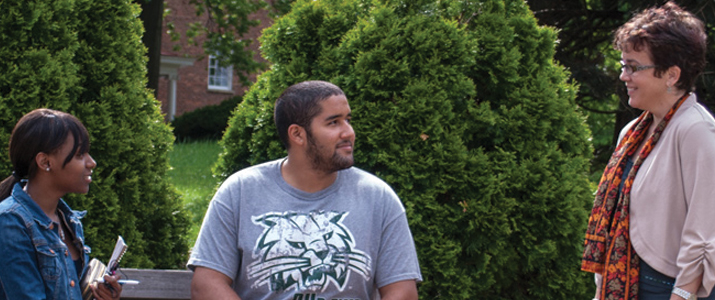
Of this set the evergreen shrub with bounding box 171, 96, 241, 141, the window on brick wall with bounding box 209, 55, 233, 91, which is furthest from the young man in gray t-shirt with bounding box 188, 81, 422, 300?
the window on brick wall with bounding box 209, 55, 233, 91

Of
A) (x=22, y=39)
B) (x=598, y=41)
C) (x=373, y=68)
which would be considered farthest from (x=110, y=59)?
(x=598, y=41)

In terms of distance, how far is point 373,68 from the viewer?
14.5ft

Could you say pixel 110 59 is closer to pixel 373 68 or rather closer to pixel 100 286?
pixel 373 68

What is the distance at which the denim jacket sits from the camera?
112 inches

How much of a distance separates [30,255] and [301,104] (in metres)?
1.17

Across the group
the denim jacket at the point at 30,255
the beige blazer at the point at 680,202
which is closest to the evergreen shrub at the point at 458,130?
the beige blazer at the point at 680,202

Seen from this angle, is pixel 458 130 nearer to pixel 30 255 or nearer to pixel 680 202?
pixel 680 202

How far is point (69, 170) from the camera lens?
312cm

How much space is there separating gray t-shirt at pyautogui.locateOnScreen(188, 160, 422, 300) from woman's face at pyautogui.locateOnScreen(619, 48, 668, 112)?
3.42ft

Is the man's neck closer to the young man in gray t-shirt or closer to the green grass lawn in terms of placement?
the young man in gray t-shirt

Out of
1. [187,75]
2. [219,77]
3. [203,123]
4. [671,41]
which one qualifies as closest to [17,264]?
[671,41]

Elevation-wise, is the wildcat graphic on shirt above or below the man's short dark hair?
below

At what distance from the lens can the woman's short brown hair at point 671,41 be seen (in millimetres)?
3072

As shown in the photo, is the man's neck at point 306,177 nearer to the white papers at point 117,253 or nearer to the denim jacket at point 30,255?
the white papers at point 117,253
